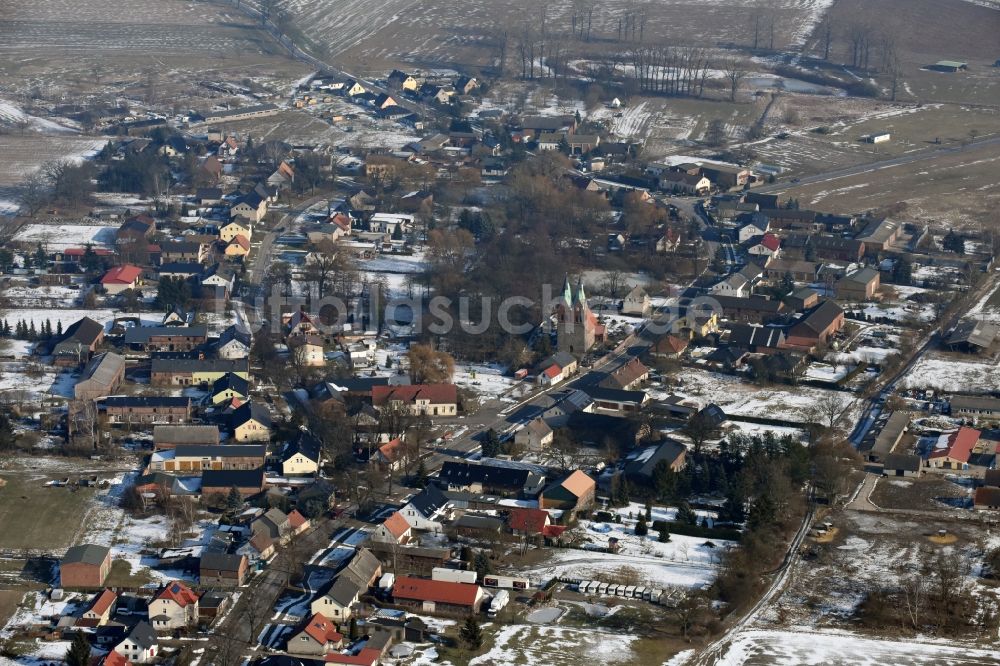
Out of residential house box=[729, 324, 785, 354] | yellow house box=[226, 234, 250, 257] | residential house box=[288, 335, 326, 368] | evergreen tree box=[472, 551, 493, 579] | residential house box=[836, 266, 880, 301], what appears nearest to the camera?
evergreen tree box=[472, 551, 493, 579]

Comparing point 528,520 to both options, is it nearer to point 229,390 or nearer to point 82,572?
point 82,572

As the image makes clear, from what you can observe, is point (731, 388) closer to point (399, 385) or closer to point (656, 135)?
point (399, 385)

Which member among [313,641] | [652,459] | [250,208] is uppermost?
[250,208]

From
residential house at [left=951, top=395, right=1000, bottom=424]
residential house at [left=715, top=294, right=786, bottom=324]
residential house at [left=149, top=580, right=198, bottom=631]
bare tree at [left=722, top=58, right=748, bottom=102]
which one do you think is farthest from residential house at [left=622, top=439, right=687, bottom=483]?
bare tree at [left=722, top=58, right=748, bottom=102]

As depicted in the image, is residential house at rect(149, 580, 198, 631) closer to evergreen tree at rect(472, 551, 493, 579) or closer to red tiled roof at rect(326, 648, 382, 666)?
red tiled roof at rect(326, 648, 382, 666)

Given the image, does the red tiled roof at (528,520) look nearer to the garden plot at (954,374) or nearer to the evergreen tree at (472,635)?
the evergreen tree at (472,635)

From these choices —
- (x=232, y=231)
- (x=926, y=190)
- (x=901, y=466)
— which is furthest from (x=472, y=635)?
(x=926, y=190)
